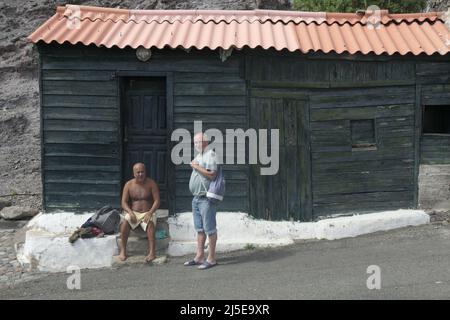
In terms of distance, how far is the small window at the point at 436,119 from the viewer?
28.5ft

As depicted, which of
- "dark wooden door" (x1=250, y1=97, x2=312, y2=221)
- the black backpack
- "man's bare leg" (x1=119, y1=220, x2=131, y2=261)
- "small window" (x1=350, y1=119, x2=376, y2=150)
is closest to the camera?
"man's bare leg" (x1=119, y1=220, x2=131, y2=261)

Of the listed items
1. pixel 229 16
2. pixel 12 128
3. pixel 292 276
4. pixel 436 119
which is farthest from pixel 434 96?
pixel 12 128

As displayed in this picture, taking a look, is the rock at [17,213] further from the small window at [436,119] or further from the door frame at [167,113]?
the small window at [436,119]

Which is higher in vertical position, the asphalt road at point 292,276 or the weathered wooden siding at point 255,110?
the weathered wooden siding at point 255,110

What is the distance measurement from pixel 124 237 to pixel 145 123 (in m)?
2.03

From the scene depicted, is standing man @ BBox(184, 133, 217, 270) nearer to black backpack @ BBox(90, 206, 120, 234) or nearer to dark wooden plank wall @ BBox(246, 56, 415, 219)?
black backpack @ BBox(90, 206, 120, 234)

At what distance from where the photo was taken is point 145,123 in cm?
809

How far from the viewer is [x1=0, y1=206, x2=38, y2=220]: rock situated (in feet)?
31.9

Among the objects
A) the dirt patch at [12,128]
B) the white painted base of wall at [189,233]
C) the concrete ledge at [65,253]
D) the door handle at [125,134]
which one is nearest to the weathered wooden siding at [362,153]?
the white painted base of wall at [189,233]

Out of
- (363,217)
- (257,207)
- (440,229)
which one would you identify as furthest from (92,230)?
(440,229)

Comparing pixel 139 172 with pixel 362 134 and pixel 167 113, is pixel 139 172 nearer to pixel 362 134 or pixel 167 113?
pixel 167 113

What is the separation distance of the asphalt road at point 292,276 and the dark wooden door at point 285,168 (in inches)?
29.1

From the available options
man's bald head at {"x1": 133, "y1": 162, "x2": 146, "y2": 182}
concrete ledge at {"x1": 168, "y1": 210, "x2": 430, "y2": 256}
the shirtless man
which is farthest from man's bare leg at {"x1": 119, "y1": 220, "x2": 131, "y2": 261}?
concrete ledge at {"x1": 168, "y1": 210, "x2": 430, "y2": 256}

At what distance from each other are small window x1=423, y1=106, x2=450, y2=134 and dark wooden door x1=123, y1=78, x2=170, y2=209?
15.2 ft
